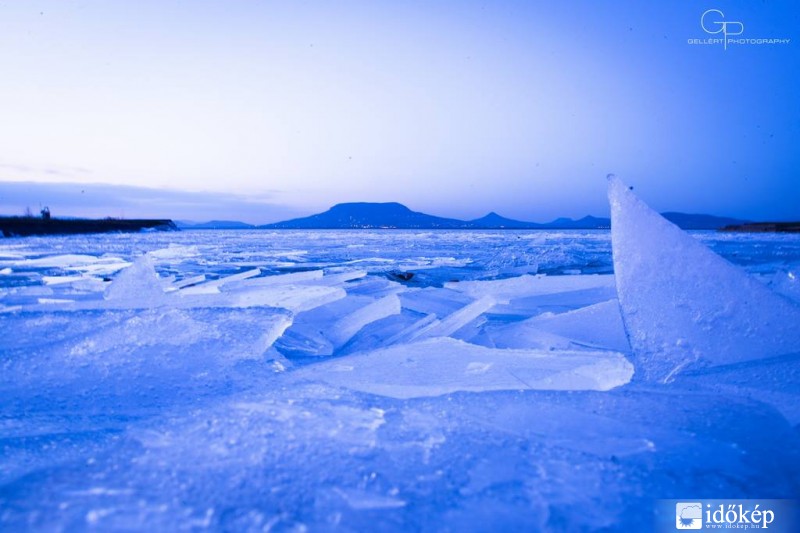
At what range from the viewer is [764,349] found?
1354 mm

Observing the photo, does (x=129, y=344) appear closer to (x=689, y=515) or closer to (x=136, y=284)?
(x=136, y=284)

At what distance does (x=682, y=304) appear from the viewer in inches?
56.1

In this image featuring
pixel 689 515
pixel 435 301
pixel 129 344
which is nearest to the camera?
pixel 689 515

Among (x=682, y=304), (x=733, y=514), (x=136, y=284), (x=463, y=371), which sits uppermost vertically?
(x=682, y=304)

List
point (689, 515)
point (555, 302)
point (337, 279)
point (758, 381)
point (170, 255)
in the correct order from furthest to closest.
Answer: point (170, 255) → point (337, 279) → point (555, 302) → point (758, 381) → point (689, 515)

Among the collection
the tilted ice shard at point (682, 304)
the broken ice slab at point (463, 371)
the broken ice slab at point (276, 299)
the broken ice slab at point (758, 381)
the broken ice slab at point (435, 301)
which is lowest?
the broken ice slab at point (435, 301)

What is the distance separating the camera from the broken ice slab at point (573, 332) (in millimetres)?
2125

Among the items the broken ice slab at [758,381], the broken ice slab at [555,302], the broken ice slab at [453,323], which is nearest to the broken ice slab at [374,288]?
the broken ice slab at [555,302]

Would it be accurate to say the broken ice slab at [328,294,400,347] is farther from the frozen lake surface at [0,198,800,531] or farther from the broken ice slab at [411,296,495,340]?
the frozen lake surface at [0,198,800,531]

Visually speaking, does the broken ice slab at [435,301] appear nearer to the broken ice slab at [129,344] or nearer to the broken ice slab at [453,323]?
the broken ice slab at [453,323]

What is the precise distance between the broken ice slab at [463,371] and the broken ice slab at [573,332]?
51cm

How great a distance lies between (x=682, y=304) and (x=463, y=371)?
0.74 metres

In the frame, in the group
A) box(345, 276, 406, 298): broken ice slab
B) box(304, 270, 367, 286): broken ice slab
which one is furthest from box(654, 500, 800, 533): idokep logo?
box(304, 270, 367, 286): broken ice slab

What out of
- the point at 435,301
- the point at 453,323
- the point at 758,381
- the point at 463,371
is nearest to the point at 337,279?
the point at 435,301
